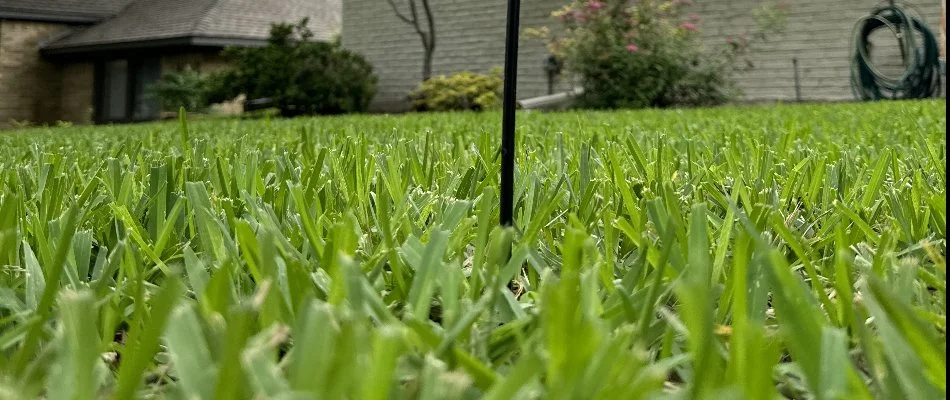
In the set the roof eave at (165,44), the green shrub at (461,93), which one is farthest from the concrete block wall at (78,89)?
the green shrub at (461,93)

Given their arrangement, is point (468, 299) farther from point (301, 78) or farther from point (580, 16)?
point (301, 78)

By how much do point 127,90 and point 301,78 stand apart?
8.32 meters

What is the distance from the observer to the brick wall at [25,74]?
1984cm

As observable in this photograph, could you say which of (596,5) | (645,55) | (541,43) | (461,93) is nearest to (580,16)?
(596,5)

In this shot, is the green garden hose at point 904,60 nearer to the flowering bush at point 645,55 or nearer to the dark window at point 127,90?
the flowering bush at point 645,55

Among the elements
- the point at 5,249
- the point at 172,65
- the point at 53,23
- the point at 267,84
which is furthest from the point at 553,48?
the point at 53,23

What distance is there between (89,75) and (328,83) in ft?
33.0

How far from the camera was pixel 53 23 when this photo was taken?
20609 mm

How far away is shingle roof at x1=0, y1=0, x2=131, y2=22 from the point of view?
19830mm

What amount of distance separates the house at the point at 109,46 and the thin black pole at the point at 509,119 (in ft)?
59.0

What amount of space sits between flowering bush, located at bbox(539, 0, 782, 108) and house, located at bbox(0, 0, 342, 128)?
9082mm

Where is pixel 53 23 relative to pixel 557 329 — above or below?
above

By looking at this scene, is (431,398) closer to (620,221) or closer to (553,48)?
(620,221)

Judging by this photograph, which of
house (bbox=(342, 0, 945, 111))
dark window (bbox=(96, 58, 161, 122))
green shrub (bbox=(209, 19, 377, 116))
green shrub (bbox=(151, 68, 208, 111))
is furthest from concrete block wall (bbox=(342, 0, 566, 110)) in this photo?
dark window (bbox=(96, 58, 161, 122))
